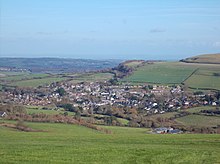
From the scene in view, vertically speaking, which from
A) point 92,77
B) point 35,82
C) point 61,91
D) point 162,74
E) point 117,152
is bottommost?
point 61,91

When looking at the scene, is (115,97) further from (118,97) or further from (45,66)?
(45,66)

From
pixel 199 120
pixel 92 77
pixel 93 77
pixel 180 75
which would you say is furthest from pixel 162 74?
pixel 199 120

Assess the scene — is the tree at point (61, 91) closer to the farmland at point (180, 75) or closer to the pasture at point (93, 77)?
the pasture at point (93, 77)

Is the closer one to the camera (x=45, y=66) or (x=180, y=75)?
(x=180, y=75)

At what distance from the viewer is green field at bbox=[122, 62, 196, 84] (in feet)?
248

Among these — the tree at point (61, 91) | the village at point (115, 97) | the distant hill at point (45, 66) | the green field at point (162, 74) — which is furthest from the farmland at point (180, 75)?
the distant hill at point (45, 66)

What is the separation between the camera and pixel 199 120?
39.8 meters

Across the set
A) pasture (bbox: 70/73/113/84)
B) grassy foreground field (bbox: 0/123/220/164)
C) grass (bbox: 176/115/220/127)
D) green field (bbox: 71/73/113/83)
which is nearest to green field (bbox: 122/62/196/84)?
pasture (bbox: 70/73/113/84)

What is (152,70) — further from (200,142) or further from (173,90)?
(200,142)

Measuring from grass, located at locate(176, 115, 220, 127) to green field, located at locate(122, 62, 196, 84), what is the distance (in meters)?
30.0

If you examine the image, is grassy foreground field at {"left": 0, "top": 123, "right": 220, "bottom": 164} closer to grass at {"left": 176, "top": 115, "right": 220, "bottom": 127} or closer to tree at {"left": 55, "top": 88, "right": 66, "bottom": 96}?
grass at {"left": 176, "top": 115, "right": 220, "bottom": 127}

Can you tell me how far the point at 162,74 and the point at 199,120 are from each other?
42.3m

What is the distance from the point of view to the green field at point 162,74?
248 ft

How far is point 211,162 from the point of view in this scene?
1395 cm
